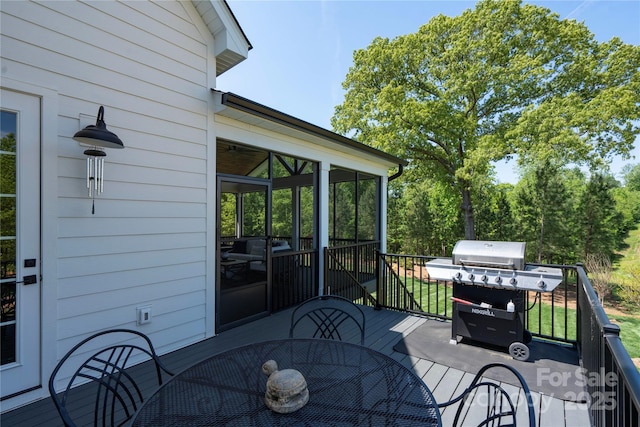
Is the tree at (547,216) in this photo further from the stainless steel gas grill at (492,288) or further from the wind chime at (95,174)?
the wind chime at (95,174)

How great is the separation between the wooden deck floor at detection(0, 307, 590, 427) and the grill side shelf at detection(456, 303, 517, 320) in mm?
675

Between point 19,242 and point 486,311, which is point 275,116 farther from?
point 486,311

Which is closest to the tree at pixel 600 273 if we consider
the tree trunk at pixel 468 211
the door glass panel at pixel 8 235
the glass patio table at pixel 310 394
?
the tree trunk at pixel 468 211

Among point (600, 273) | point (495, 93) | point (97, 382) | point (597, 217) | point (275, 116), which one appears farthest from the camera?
point (597, 217)

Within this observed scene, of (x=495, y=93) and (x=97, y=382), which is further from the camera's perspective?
(x=495, y=93)

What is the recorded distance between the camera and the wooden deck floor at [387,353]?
6.98 feet

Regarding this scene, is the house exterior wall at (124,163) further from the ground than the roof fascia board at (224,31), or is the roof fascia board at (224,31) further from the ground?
the roof fascia board at (224,31)

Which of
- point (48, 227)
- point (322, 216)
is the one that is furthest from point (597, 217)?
point (48, 227)

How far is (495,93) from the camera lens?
1141 cm

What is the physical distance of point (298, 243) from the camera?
687 cm

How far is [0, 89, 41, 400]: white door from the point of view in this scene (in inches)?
88.7

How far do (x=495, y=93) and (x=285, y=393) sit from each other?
13286 millimetres

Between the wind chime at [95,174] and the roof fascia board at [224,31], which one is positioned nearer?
the wind chime at [95,174]

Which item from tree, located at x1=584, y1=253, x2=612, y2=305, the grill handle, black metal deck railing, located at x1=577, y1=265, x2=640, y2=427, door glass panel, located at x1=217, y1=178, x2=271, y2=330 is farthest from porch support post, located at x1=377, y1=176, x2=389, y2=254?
tree, located at x1=584, y1=253, x2=612, y2=305
